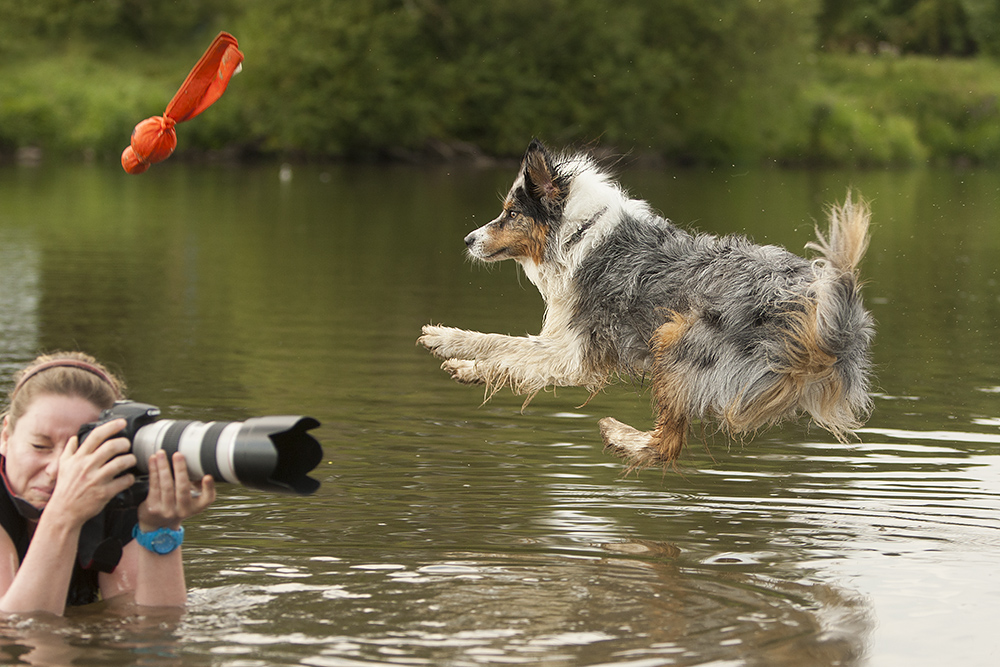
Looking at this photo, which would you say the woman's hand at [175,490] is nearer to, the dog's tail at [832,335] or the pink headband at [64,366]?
the pink headband at [64,366]

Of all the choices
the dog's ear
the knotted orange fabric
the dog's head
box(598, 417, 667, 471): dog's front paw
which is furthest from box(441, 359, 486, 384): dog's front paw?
the knotted orange fabric

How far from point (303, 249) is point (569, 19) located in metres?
31.1

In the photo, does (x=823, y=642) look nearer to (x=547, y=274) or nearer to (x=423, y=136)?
(x=547, y=274)

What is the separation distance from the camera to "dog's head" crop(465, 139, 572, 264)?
257 inches

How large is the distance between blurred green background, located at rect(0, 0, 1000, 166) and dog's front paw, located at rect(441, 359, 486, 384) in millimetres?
36828

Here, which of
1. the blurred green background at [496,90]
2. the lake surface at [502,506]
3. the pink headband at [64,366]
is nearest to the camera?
the pink headband at [64,366]

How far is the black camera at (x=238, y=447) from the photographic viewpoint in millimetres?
3762

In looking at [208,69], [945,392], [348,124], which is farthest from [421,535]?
[348,124]

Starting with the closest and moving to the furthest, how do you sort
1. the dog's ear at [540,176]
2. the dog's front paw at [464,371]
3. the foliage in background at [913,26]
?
the dog's ear at [540,176] < the dog's front paw at [464,371] < the foliage in background at [913,26]

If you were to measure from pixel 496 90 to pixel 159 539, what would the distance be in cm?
4413

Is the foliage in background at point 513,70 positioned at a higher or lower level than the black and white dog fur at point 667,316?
higher

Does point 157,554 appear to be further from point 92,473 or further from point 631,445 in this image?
point 631,445

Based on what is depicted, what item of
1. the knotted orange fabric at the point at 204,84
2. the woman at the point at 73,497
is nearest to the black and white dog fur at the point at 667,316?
the knotted orange fabric at the point at 204,84

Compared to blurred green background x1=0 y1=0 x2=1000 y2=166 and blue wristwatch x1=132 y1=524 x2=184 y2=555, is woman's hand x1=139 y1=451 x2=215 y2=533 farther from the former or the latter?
blurred green background x1=0 y1=0 x2=1000 y2=166
